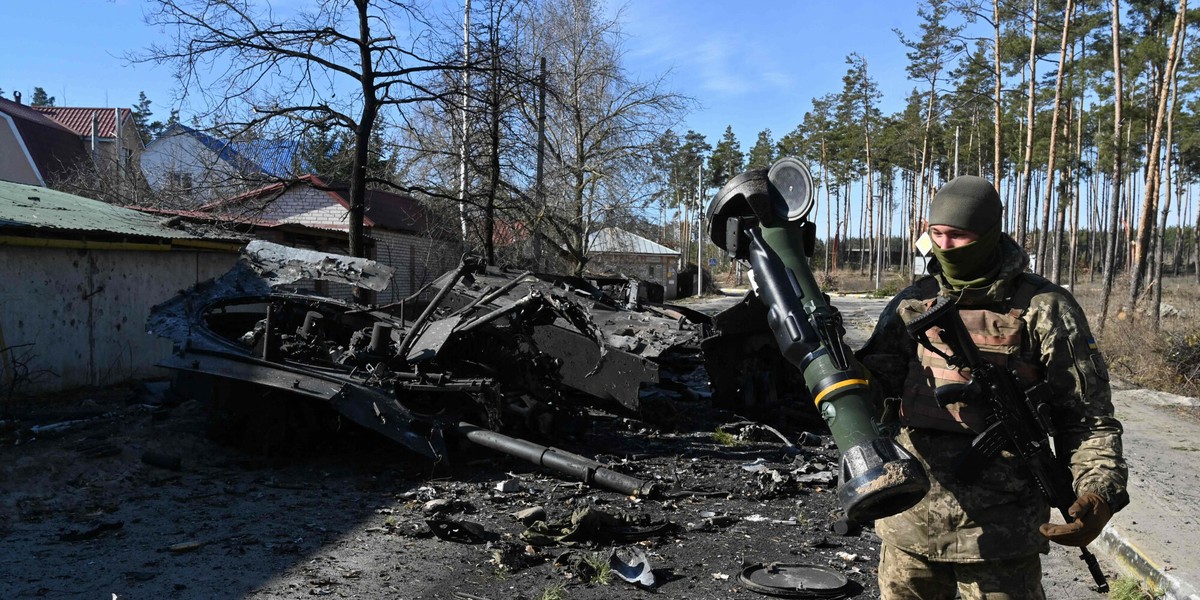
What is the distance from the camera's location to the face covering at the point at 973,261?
8.09ft

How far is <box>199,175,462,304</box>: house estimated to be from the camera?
19531 millimetres

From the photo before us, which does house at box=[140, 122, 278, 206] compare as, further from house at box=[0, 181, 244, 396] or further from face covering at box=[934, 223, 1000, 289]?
face covering at box=[934, 223, 1000, 289]

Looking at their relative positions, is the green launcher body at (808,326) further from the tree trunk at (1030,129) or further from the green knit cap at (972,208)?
the tree trunk at (1030,129)

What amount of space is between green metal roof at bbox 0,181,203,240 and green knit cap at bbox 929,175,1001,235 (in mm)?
10797

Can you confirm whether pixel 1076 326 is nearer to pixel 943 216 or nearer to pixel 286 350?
pixel 943 216

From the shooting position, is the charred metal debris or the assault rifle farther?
the charred metal debris

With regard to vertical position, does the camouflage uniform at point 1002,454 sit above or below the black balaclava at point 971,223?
below

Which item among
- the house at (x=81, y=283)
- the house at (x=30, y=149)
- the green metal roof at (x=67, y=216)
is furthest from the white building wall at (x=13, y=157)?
the house at (x=81, y=283)

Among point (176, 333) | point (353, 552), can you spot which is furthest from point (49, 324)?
point (353, 552)

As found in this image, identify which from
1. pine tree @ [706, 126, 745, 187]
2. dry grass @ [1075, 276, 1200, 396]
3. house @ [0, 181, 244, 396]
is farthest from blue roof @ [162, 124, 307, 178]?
pine tree @ [706, 126, 745, 187]

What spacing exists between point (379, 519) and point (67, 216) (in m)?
8.23

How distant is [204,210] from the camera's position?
12797 millimetres

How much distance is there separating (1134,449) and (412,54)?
399 inches

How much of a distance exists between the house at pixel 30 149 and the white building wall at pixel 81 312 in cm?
2316
